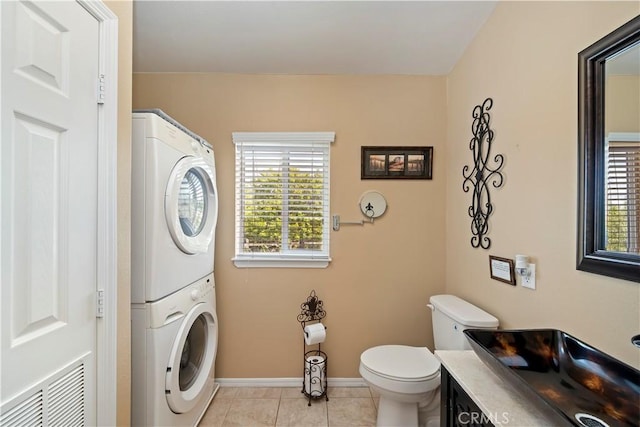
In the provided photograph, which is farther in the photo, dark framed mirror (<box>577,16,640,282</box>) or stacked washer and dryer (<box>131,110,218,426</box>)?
stacked washer and dryer (<box>131,110,218,426</box>)

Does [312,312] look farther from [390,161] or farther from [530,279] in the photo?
[530,279]

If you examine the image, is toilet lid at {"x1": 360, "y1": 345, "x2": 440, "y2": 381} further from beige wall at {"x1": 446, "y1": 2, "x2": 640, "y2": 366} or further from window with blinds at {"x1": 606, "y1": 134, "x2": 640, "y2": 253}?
window with blinds at {"x1": 606, "y1": 134, "x2": 640, "y2": 253}

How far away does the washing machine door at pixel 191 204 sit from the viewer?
141 centimetres

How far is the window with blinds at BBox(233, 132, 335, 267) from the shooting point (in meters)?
2.19

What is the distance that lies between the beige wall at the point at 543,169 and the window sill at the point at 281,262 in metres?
1.05

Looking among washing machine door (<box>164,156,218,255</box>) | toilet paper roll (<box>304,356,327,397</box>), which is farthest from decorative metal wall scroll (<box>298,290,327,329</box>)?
washing machine door (<box>164,156,218,255</box>)

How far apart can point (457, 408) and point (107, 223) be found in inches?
58.7

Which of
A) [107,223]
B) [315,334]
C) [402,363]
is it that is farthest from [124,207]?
[402,363]

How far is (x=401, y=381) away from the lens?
149 cm

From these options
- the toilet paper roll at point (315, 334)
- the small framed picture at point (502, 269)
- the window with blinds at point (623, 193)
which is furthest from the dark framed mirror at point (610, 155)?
the toilet paper roll at point (315, 334)

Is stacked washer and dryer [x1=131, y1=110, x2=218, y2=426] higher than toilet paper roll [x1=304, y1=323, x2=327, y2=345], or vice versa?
stacked washer and dryer [x1=131, y1=110, x2=218, y2=426]

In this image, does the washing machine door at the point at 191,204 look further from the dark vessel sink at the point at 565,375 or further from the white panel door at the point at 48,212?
the dark vessel sink at the point at 565,375

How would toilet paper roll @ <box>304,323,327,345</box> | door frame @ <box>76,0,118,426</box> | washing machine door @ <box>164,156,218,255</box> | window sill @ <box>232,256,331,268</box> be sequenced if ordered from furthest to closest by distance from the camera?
window sill @ <box>232,256,331,268</box> < toilet paper roll @ <box>304,323,327,345</box> < washing machine door @ <box>164,156,218,255</box> < door frame @ <box>76,0,118,426</box>

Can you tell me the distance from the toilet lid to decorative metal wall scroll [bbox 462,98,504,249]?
757 millimetres
